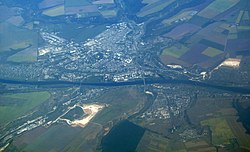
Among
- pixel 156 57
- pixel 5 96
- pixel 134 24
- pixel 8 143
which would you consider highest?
pixel 134 24


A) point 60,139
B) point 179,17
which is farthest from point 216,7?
point 60,139

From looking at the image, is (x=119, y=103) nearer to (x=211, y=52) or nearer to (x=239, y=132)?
(x=239, y=132)

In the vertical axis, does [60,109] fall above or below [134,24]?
below

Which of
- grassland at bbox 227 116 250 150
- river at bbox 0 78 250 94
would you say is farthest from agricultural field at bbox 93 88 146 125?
grassland at bbox 227 116 250 150

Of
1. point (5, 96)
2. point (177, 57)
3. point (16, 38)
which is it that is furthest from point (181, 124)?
point (16, 38)

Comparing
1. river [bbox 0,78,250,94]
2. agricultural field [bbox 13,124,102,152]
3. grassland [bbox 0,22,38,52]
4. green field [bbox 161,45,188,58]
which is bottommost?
agricultural field [bbox 13,124,102,152]

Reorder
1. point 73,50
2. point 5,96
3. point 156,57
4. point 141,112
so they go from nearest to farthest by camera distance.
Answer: point 141,112, point 5,96, point 156,57, point 73,50

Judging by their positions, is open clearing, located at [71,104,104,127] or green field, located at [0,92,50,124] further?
green field, located at [0,92,50,124]

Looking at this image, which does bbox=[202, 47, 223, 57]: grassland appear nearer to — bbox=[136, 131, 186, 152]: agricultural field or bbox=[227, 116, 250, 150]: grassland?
bbox=[227, 116, 250, 150]: grassland

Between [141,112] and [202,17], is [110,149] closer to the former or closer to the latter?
[141,112]
